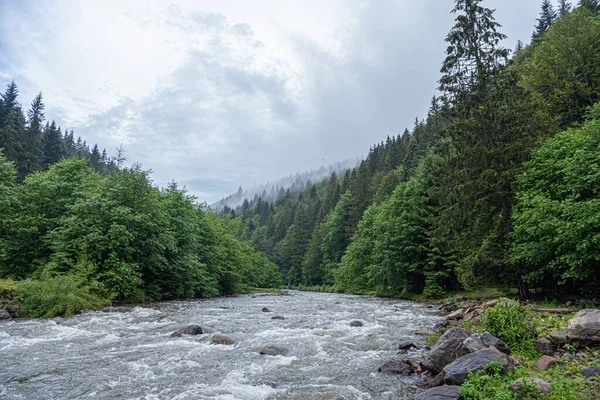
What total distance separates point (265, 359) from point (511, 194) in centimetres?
1777

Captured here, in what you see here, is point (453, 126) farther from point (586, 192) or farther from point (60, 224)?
point (60, 224)

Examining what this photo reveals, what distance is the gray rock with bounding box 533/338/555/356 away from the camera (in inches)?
329

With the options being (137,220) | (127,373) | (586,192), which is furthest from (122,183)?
(586,192)

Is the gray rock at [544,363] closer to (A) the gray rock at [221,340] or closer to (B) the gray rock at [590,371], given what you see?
(B) the gray rock at [590,371]

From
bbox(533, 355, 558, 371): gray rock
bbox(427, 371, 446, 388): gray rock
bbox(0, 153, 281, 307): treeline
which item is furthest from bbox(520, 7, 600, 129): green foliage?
bbox(0, 153, 281, 307): treeline

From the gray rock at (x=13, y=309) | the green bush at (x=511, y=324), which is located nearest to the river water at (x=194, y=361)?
the gray rock at (x=13, y=309)

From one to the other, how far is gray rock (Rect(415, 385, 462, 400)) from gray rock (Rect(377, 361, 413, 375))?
2004 millimetres

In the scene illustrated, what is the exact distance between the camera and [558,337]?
859 cm

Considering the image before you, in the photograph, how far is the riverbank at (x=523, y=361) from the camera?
5.93 meters

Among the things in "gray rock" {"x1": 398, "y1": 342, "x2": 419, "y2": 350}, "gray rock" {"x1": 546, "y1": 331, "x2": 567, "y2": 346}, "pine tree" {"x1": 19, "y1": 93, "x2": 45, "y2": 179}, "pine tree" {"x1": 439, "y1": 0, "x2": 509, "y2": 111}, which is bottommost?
"gray rock" {"x1": 398, "y1": 342, "x2": 419, "y2": 350}

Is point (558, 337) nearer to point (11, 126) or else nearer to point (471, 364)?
point (471, 364)

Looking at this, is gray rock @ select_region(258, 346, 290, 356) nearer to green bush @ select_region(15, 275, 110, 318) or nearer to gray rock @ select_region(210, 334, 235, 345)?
gray rock @ select_region(210, 334, 235, 345)

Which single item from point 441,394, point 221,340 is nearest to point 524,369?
point 441,394

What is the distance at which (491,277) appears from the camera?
71.4 feet
